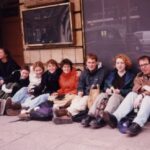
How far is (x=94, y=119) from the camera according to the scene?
5.51 meters

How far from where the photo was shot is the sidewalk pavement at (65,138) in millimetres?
4668

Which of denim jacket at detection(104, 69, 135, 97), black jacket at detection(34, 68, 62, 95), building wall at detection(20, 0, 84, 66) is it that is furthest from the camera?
building wall at detection(20, 0, 84, 66)

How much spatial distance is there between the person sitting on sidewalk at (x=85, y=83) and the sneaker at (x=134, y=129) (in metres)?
1.15

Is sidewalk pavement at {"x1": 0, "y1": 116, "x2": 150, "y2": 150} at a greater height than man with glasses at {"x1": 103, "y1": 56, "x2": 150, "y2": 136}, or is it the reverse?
man with glasses at {"x1": 103, "y1": 56, "x2": 150, "y2": 136}

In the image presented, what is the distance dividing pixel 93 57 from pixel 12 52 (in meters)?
4.21

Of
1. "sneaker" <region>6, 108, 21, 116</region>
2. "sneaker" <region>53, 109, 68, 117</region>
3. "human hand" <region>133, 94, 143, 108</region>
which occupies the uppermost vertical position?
"human hand" <region>133, 94, 143, 108</region>

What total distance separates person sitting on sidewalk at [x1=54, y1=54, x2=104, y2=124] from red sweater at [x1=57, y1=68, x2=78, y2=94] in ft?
0.72

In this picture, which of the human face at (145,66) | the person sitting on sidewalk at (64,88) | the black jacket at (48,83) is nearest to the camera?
the human face at (145,66)

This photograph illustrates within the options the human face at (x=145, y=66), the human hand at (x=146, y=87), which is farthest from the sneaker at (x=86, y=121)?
the human face at (x=145, y=66)

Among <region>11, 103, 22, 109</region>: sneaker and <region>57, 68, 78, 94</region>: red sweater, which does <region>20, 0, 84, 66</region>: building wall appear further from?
<region>11, 103, 22, 109</region>: sneaker

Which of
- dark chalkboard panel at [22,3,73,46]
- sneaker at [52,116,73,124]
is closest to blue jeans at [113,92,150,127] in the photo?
sneaker at [52,116,73,124]

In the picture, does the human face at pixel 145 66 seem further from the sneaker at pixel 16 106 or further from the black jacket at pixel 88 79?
the sneaker at pixel 16 106

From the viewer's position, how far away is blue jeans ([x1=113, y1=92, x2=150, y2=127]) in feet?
16.5

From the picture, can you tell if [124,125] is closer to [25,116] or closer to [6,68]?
[25,116]
